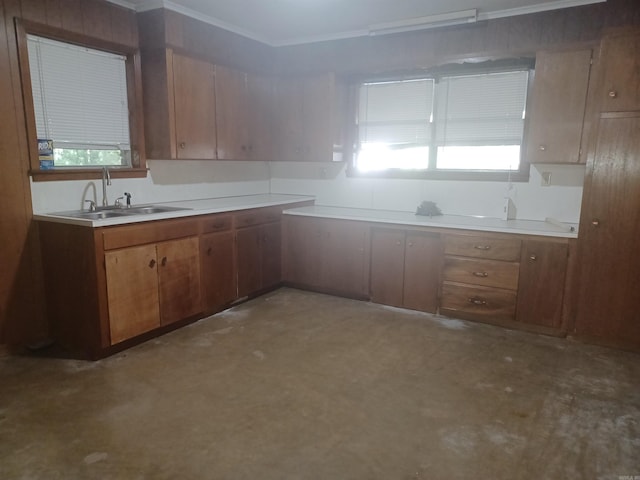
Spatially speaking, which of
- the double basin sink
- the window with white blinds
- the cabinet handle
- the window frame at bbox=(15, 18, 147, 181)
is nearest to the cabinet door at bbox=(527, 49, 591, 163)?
the cabinet handle

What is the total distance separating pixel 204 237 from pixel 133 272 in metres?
0.71

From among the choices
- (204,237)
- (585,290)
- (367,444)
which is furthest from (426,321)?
(204,237)

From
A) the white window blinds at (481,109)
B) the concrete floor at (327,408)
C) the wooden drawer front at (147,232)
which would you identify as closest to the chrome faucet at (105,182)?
the wooden drawer front at (147,232)

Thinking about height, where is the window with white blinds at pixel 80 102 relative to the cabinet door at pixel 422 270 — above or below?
above

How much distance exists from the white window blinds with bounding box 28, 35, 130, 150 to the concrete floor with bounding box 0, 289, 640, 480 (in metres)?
1.68

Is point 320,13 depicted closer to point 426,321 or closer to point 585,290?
point 426,321

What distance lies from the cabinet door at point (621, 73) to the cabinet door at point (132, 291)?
345 cm

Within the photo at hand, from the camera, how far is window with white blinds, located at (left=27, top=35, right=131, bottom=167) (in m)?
3.12

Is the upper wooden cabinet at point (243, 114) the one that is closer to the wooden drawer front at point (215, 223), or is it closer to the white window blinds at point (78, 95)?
the wooden drawer front at point (215, 223)

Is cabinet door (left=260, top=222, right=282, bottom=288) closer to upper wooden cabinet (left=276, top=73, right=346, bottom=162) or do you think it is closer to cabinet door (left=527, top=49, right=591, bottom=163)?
upper wooden cabinet (left=276, top=73, right=346, bottom=162)

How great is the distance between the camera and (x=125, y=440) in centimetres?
211

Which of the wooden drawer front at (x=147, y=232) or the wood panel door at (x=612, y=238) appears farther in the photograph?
the wood panel door at (x=612, y=238)

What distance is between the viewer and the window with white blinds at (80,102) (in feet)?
10.2

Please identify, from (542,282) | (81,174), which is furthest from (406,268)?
(81,174)
